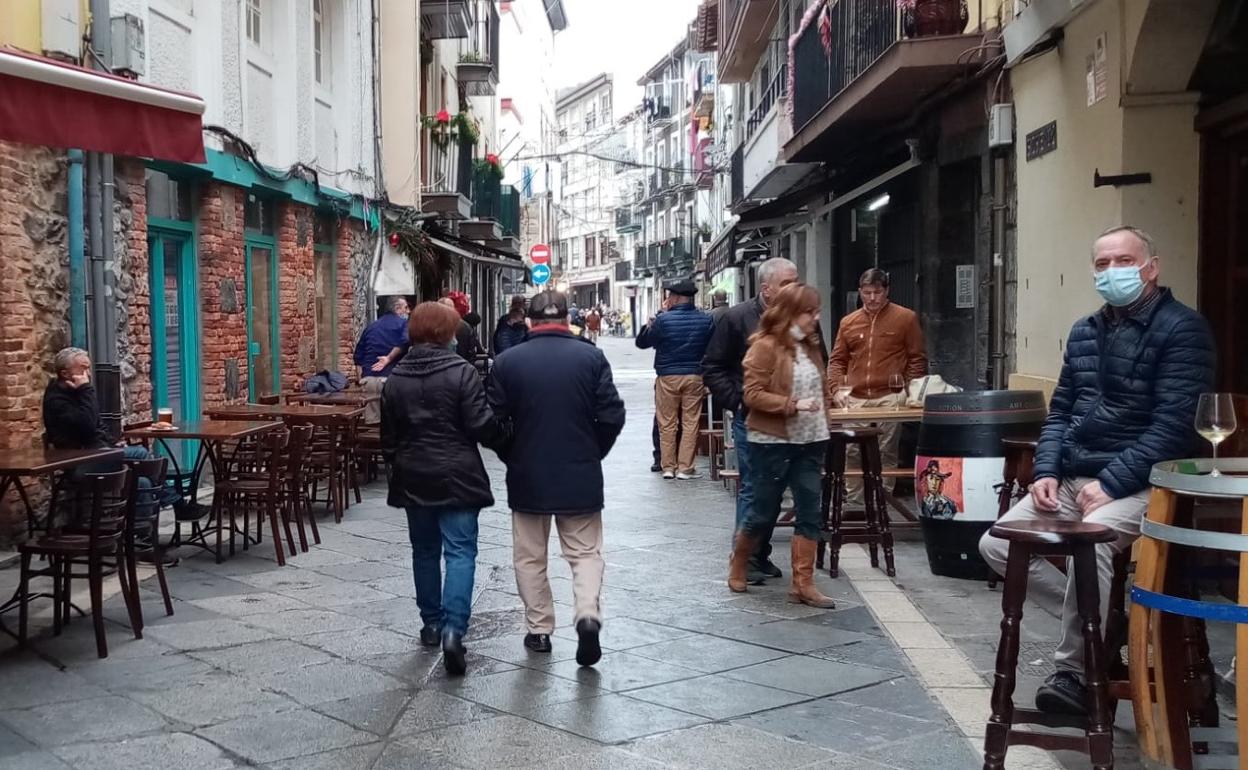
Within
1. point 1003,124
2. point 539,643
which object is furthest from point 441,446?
point 1003,124

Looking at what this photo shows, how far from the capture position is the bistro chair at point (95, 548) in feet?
19.6

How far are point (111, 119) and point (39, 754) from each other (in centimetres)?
285

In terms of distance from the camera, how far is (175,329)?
11578 millimetres

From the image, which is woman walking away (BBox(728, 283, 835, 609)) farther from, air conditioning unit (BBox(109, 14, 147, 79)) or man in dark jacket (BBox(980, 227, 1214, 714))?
air conditioning unit (BBox(109, 14, 147, 79))

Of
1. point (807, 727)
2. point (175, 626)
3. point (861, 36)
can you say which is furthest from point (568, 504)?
point (861, 36)

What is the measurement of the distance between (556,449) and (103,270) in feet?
16.4

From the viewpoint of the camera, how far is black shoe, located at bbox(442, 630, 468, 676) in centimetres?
569

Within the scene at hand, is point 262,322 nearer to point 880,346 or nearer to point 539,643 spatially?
point 880,346

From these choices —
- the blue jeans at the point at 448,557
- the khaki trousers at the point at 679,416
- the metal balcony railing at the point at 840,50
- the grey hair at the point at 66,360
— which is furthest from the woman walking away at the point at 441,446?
the khaki trousers at the point at 679,416

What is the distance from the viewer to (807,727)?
196 inches

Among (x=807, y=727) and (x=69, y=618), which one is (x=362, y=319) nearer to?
(x=69, y=618)

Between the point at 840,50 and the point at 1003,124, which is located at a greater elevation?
the point at 840,50

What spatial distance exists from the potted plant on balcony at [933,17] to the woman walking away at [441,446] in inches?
257

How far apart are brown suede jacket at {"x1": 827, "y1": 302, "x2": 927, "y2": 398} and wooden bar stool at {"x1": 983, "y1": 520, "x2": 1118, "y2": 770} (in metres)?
5.28
